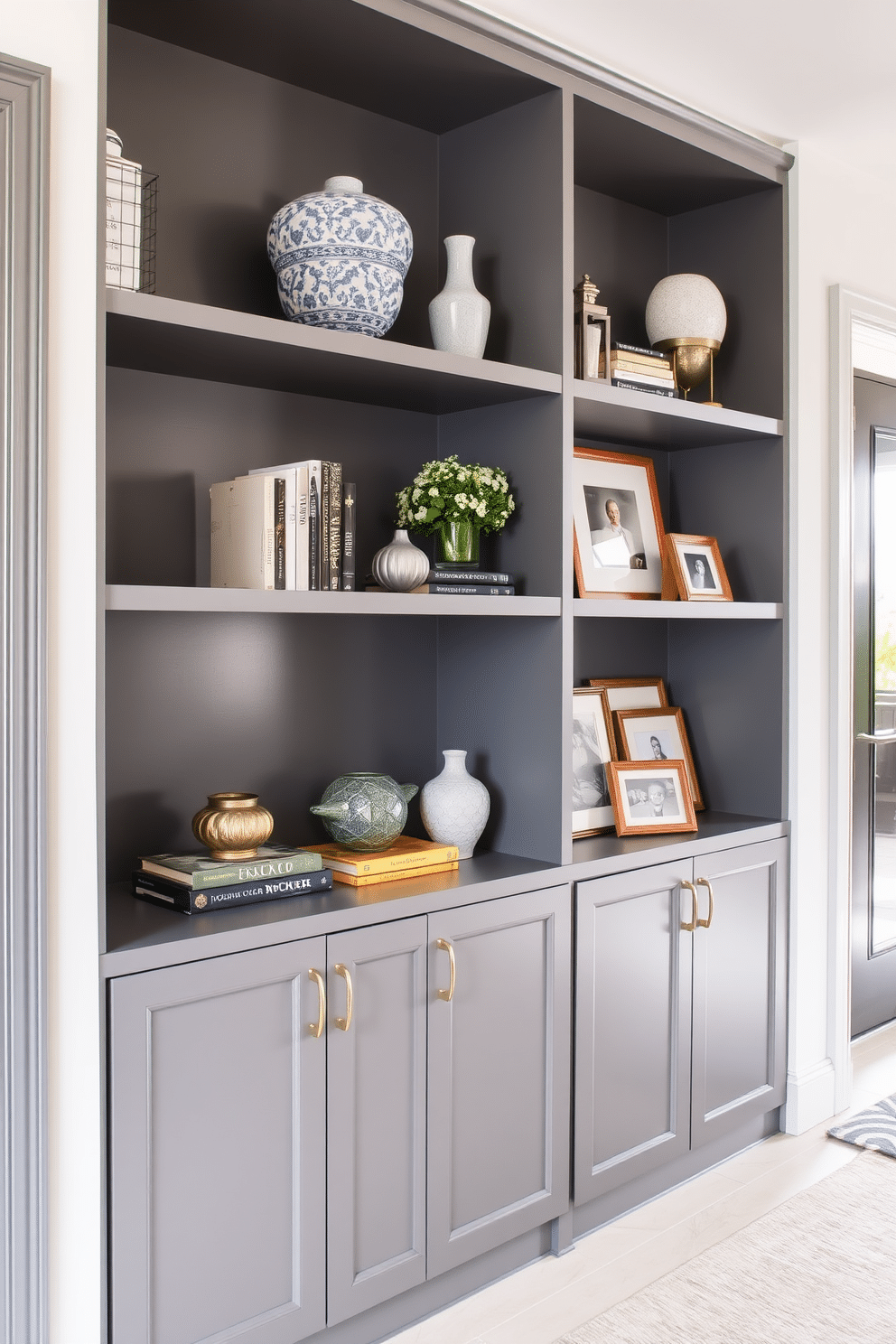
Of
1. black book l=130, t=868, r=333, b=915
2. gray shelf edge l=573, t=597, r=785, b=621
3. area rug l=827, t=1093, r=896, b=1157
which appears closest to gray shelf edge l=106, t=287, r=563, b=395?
gray shelf edge l=573, t=597, r=785, b=621

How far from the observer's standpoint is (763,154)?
9.41ft

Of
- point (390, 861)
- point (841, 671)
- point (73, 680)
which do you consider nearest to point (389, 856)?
point (390, 861)

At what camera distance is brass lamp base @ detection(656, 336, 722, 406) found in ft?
9.59

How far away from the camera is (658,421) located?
275 cm

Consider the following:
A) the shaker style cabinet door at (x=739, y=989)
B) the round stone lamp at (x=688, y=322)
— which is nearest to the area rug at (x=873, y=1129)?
the shaker style cabinet door at (x=739, y=989)

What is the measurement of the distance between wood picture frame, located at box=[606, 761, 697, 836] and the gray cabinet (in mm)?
134

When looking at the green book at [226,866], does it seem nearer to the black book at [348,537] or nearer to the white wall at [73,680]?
the white wall at [73,680]

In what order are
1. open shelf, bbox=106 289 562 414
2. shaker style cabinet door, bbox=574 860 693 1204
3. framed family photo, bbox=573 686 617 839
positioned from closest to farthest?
open shelf, bbox=106 289 562 414 → shaker style cabinet door, bbox=574 860 693 1204 → framed family photo, bbox=573 686 617 839

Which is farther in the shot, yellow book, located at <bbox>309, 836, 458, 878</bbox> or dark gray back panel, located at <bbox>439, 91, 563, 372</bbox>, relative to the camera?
dark gray back panel, located at <bbox>439, 91, 563, 372</bbox>

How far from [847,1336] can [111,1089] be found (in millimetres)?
1512

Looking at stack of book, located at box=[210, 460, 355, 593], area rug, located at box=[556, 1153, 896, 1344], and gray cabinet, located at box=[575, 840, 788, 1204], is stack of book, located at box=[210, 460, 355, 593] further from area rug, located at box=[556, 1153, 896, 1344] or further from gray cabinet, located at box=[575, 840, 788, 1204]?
area rug, located at box=[556, 1153, 896, 1344]

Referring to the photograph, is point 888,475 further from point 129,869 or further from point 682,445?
point 129,869

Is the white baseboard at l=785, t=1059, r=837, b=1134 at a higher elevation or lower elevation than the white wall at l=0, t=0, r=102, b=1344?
lower

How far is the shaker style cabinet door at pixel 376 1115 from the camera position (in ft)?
6.45
